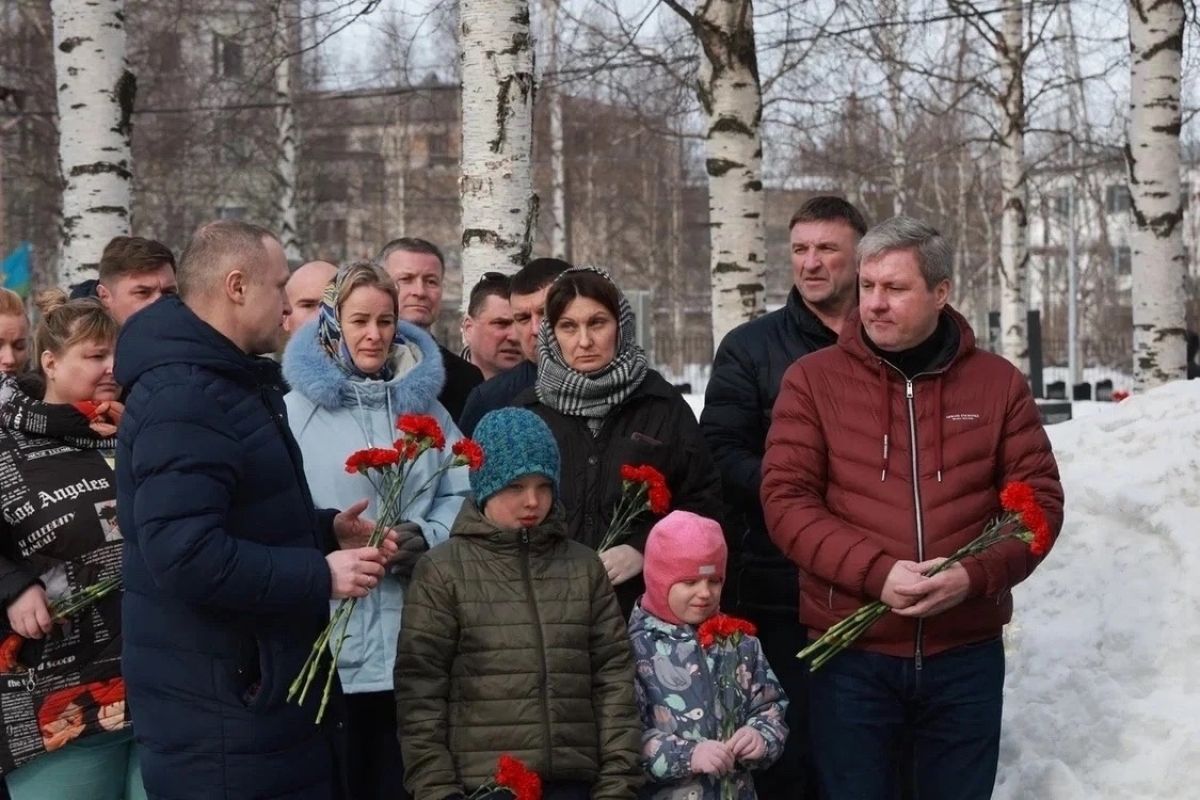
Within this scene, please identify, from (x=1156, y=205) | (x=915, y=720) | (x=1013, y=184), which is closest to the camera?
(x=915, y=720)

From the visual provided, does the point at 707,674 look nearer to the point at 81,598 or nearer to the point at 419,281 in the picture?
the point at 81,598

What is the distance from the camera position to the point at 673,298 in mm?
45906

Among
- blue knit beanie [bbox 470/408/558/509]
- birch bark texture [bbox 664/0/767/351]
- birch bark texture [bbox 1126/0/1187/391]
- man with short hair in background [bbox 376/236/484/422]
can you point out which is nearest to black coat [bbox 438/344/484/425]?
man with short hair in background [bbox 376/236/484/422]

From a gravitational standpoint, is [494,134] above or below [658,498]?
above

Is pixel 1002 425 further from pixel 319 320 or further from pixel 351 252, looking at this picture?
pixel 351 252

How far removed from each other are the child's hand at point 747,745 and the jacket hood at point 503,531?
2.46 ft

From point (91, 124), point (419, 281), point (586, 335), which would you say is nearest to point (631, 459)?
point (586, 335)

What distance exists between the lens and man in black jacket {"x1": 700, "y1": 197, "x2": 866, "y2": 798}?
5.12 m

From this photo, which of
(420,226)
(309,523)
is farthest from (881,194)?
(309,523)

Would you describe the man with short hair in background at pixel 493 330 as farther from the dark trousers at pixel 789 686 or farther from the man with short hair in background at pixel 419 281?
the dark trousers at pixel 789 686

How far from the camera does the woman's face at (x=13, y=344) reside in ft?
18.7

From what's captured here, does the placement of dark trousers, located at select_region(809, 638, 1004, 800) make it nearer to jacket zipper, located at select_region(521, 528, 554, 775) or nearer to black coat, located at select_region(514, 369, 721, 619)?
black coat, located at select_region(514, 369, 721, 619)

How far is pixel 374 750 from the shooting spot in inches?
183

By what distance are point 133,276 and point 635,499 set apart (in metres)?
2.27
